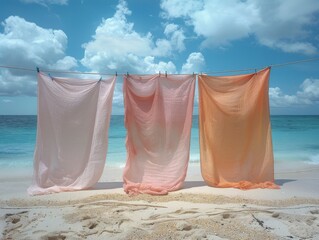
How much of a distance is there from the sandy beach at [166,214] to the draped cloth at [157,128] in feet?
1.74

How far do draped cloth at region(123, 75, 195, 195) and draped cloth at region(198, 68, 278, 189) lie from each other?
1.32 ft

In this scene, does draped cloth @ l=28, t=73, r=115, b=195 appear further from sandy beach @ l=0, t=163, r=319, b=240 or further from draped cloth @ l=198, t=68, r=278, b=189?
draped cloth @ l=198, t=68, r=278, b=189

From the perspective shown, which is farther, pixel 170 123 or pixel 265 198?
pixel 170 123

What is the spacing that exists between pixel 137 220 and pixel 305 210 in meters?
2.55

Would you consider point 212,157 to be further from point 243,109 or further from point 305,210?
point 305,210

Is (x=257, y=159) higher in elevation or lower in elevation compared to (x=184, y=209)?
higher

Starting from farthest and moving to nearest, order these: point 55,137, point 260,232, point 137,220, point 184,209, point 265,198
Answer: point 55,137 < point 265,198 < point 184,209 < point 137,220 < point 260,232

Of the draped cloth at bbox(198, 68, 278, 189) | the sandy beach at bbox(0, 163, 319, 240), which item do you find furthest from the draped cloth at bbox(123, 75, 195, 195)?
the sandy beach at bbox(0, 163, 319, 240)

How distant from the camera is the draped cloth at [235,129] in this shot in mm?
5656

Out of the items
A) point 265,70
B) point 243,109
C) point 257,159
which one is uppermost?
point 265,70

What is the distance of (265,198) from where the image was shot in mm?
4883

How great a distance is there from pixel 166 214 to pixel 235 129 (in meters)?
2.44

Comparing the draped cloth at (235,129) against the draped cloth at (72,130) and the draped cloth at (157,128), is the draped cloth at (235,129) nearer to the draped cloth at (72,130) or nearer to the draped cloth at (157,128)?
the draped cloth at (157,128)

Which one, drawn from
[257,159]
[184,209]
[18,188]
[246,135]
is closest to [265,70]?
[246,135]
